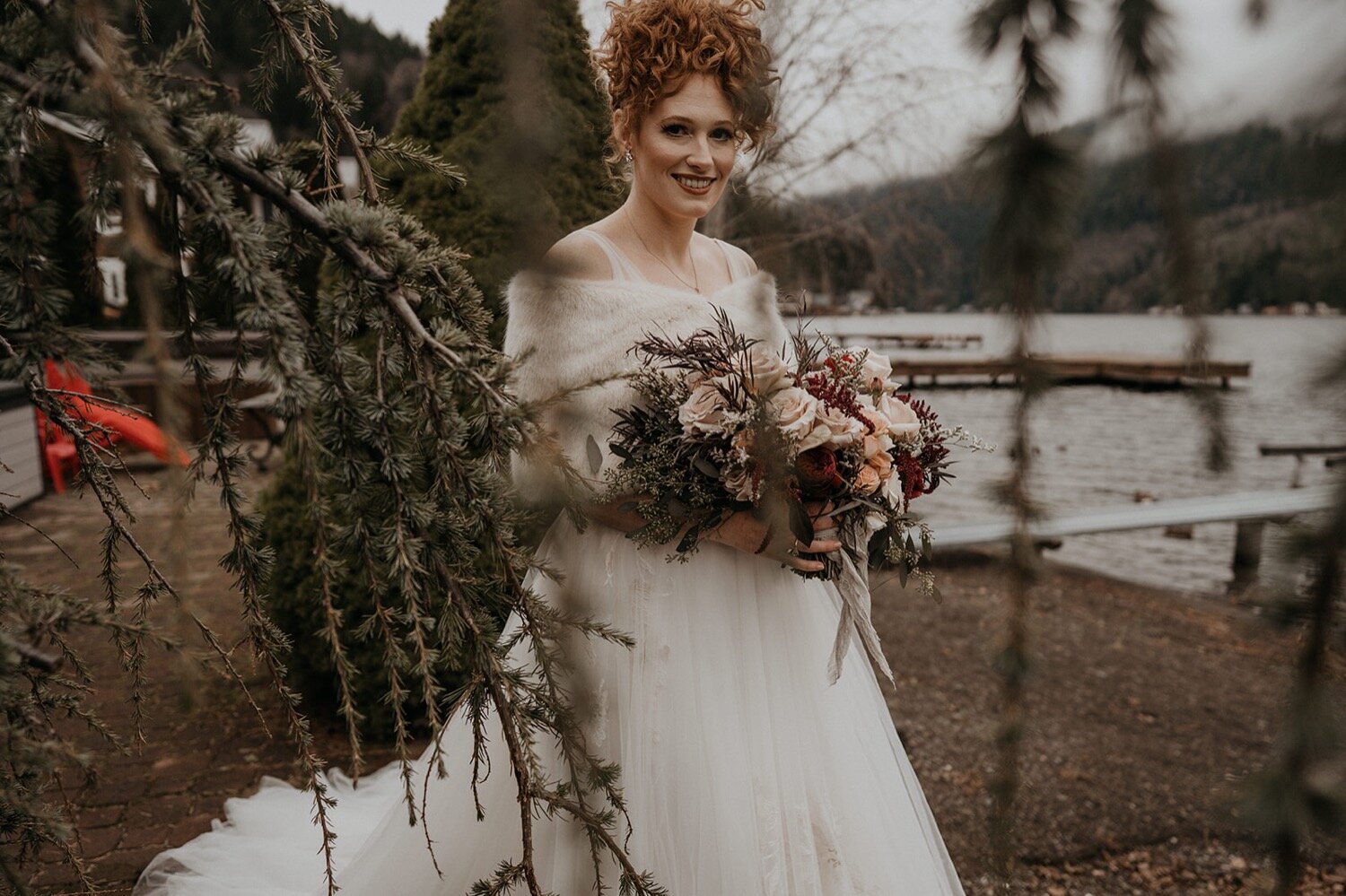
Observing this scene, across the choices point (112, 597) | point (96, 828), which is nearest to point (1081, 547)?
point (96, 828)

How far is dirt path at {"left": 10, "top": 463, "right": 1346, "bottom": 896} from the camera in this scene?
2889mm

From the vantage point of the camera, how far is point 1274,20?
31 centimetres

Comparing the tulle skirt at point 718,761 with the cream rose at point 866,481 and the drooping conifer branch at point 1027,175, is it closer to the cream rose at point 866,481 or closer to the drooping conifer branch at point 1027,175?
the cream rose at point 866,481

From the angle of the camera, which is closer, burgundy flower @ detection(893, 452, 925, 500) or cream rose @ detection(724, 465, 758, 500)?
cream rose @ detection(724, 465, 758, 500)

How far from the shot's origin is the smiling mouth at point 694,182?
1.88 meters

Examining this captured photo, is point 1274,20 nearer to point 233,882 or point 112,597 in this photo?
point 112,597

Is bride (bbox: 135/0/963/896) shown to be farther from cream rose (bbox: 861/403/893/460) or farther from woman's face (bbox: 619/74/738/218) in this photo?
cream rose (bbox: 861/403/893/460)

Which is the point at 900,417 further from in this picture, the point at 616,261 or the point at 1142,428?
the point at 1142,428

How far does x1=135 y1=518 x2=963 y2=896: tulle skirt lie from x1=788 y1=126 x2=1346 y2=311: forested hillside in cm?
121

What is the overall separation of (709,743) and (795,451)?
0.70 m

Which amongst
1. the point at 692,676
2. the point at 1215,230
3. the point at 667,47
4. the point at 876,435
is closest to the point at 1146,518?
the point at 876,435

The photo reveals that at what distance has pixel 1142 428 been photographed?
1549 centimetres

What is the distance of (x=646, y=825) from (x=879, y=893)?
48cm

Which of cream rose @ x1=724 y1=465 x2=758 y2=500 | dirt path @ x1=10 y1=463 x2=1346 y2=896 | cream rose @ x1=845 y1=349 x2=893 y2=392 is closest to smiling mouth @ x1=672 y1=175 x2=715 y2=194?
Result: cream rose @ x1=845 y1=349 x2=893 y2=392
